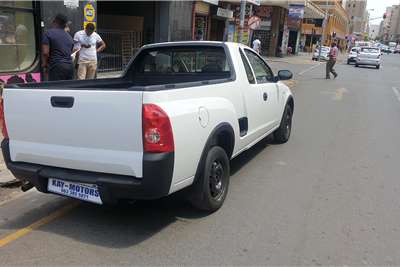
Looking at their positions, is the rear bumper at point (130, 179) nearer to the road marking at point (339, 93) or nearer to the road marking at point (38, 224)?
the road marking at point (38, 224)

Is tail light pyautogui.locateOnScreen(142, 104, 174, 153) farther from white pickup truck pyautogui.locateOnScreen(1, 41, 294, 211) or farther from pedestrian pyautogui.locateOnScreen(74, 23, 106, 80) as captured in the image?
pedestrian pyautogui.locateOnScreen(74, 23, 106, 80)

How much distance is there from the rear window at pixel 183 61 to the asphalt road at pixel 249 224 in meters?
1.45

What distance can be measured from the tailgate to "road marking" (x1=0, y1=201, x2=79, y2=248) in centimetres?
65

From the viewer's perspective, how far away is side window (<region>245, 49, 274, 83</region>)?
587 cm

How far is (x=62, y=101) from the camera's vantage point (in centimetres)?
361

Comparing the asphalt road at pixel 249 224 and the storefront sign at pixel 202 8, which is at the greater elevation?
the storefront sign at pixel 202 8

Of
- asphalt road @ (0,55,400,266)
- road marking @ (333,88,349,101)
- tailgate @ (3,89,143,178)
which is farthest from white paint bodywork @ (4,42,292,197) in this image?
road marking @ (333,88,349,101)

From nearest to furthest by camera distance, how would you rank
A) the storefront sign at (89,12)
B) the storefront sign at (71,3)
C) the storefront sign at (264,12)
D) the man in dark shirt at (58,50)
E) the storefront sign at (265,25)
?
the man in dark shirt at (58,50) < the storefront sign at (71,3) < the storefront sign at (89,12) < the storefront sign at (264,12) < the storefront sign at (265,25)

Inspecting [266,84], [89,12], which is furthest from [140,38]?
[266,84]

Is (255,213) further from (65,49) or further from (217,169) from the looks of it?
(65,49)

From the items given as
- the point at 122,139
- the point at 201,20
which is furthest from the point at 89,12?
the point at 201,20

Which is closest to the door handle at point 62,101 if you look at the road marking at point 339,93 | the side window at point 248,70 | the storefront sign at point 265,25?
the side window at point 248,70

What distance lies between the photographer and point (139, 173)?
3.47 m

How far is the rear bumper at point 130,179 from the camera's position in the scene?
344 centimetres
